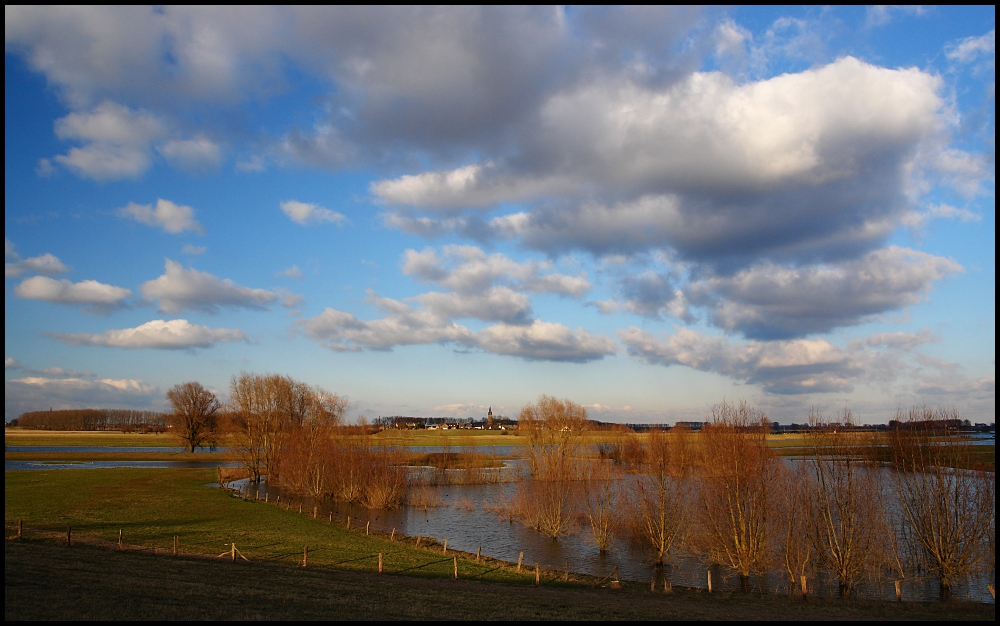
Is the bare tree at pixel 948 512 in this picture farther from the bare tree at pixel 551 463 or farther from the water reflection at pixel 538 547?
the bare tree at pixel 551 463

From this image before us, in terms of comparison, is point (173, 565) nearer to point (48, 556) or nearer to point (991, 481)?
point (48, 556)

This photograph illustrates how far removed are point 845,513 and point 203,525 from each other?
131ft

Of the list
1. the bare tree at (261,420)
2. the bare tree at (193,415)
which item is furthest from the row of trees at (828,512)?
the bare tree at (193,415)

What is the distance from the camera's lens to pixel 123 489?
5647 centimetres

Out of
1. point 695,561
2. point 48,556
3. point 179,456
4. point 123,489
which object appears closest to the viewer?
point 48,556

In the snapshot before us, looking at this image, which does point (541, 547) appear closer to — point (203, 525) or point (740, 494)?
point (740, 494)

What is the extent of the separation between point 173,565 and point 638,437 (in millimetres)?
70401

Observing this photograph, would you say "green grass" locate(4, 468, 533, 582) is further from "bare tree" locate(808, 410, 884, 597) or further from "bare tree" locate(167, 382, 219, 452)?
"bare tree" locate(167, 382, 219, 452)

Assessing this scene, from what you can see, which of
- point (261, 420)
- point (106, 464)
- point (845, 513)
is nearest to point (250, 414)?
point (261, 420)

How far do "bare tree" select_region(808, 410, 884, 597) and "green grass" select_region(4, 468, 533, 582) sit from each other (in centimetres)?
1588

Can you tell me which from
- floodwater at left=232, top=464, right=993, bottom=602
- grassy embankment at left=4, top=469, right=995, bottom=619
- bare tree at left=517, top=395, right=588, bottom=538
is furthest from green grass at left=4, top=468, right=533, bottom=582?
bare tree at left=517, top=395, right=588, bottom=538

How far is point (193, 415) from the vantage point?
362ft

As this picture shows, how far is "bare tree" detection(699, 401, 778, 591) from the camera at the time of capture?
30.1 meters

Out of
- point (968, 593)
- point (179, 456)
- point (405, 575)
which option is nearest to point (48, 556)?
point (405, 575)
